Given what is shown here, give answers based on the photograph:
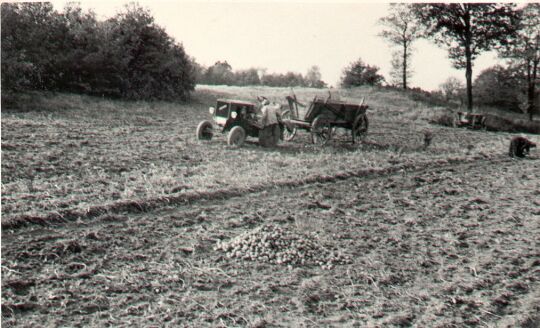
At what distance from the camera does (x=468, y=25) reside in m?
23.8

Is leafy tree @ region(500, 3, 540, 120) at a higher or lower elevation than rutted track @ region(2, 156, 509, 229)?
higher

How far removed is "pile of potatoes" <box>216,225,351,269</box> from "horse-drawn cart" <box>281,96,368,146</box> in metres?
7.05

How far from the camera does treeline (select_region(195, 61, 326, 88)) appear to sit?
29.9 meters

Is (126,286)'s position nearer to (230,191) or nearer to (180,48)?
(230,191)

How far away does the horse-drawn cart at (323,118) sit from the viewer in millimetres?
12211

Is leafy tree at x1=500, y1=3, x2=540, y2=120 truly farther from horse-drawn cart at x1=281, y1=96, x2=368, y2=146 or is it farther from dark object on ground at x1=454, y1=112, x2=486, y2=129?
horse-drawn cart at x1=281, y1=96, x2=368, y2=146

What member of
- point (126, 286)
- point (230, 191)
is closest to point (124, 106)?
point (230, 191)

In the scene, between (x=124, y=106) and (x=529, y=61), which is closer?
(x=124, y=106)

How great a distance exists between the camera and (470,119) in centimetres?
2008

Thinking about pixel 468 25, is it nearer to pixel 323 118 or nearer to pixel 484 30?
pixel 484 30

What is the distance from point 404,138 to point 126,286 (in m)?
12.8

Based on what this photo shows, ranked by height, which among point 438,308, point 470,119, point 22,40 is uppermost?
point 22,40

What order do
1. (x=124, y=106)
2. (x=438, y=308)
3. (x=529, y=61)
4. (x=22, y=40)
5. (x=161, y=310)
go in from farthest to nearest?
(x=529, y=61) < (x=124, y=106) < (x=22, y=40) < (x=438, y=308) < (x=161, y=310)

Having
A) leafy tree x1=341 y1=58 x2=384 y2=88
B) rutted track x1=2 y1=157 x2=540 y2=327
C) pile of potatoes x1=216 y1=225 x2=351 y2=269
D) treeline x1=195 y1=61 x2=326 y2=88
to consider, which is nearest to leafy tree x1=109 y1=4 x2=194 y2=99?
treeline x1=195 y1=61 x2=326 y2=88
